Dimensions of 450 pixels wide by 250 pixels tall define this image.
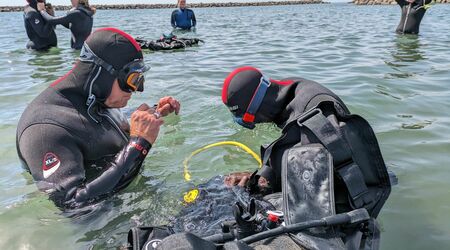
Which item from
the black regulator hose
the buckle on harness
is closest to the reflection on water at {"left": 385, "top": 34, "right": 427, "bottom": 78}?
the buckle on harness

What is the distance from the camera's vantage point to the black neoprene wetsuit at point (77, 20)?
11414 millimetres

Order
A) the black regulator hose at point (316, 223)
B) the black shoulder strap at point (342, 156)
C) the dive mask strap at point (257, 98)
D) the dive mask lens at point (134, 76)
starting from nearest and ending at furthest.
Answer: the black regulator hose at point (316, 223) < the black shoulder strap at point (342, 156) < the dive mask strap at point (257, 98) < the dive mask lens at point (134, 76)

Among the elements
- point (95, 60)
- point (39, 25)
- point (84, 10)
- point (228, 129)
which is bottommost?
point (228, 129)

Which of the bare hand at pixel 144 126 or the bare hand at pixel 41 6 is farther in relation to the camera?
the bare hand at pixel 41 6

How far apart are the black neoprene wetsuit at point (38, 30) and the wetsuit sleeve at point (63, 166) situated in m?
9.63

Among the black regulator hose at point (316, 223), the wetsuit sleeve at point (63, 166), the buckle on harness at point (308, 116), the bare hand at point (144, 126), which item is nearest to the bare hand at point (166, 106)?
the bare hand at point (144, 126)

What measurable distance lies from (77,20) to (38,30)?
3.72 ft

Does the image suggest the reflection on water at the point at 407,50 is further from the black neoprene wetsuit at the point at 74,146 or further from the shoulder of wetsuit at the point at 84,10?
the shoulder of wetsuit at the point at 84,10

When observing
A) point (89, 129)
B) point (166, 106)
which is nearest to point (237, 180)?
point (166, 106)

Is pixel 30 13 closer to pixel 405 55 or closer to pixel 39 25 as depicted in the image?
pixel 39 25

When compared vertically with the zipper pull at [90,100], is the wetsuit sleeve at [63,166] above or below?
below

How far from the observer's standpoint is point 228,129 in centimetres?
575

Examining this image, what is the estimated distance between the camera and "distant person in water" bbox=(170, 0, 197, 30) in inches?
701

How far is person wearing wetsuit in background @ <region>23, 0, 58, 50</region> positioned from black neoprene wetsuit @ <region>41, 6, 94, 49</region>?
0.72 feet
